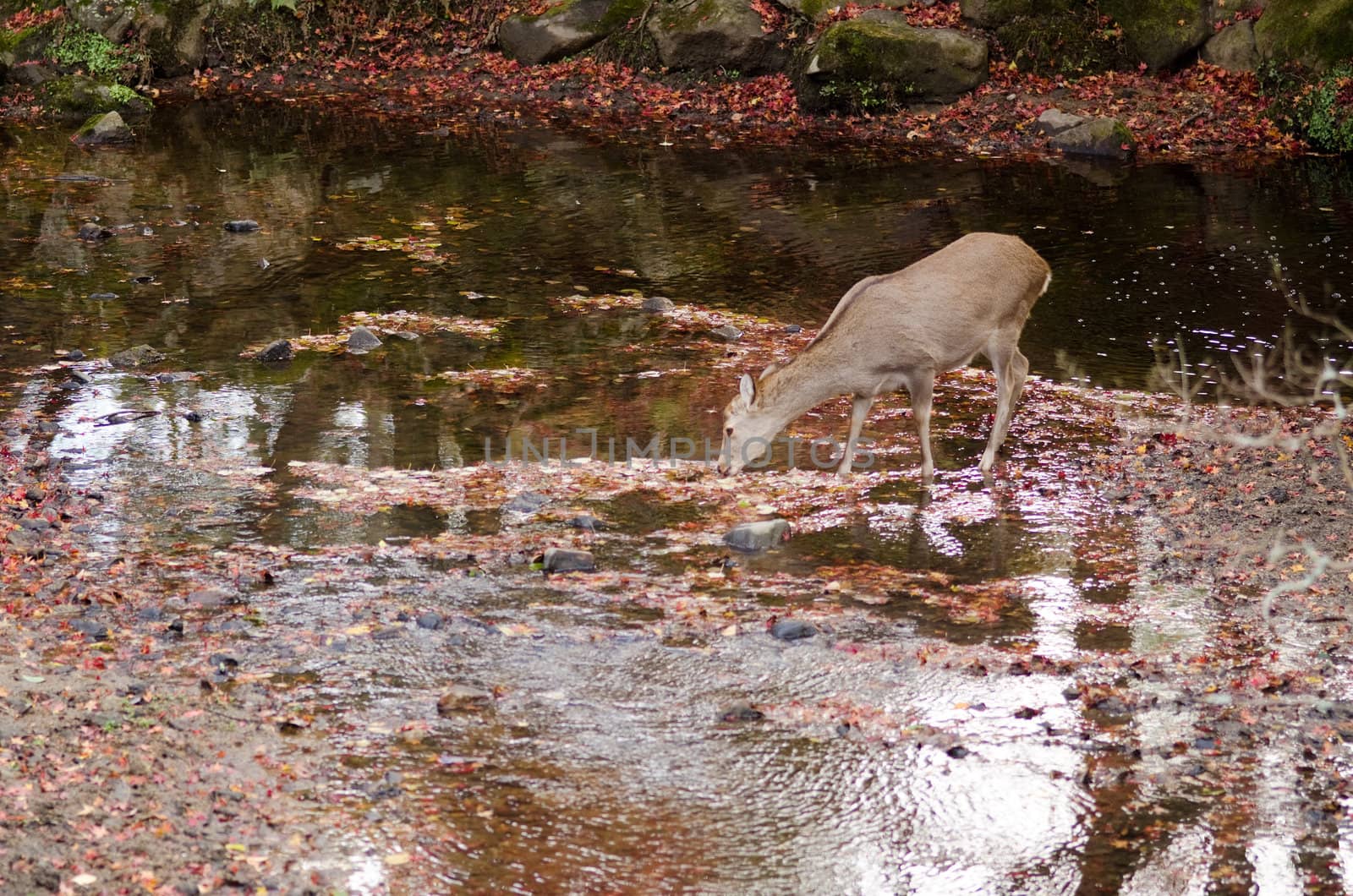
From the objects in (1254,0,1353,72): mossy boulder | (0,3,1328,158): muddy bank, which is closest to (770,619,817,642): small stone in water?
(0,3,1328,158): muddy bank

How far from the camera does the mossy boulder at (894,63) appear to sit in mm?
23875

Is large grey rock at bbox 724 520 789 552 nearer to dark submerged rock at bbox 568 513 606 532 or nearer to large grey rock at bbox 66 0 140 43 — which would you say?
dark submerged rock at bbox 568 513 606 532

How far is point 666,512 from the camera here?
961 centimetres

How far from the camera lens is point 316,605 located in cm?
791

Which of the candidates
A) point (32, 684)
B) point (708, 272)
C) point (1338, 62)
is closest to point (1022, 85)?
point (1338, 62)

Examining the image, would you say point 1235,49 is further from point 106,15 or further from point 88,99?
point 106,15

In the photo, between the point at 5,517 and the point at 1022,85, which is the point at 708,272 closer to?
the point at 5,517

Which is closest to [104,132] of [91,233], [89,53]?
[89,53]

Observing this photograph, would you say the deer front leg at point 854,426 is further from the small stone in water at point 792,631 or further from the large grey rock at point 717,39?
the large grey rock at point 717,39

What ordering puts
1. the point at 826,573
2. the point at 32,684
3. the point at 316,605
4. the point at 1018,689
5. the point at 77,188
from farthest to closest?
the point at 77,188
the point at 826,573
the point at 316,605
the point at 1018,689
the point at 32,684

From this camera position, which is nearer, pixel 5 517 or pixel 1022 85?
pixel 5 517

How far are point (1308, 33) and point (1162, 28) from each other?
2357 mm

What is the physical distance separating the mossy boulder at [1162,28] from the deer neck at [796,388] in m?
16.6

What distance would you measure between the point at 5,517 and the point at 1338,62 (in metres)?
20.5
